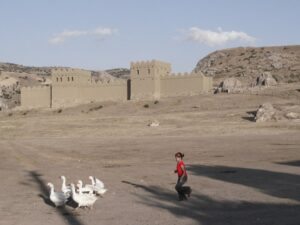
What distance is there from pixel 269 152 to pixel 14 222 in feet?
44.6

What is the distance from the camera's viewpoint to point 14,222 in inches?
434

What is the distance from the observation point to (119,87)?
54531 millimetres

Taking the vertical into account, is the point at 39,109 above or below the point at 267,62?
below

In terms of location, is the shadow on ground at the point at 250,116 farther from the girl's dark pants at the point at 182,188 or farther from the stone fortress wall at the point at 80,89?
the girl's dark pants at the point at 182,188

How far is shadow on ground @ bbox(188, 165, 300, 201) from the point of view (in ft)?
44.6

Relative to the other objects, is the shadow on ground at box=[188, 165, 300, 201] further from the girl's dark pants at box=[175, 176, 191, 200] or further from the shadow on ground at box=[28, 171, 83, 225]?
the shadow on ground at box=[28, 171, 83, 225]

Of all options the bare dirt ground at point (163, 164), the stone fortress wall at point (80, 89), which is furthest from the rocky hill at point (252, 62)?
the bare dirt ground at point (163, 164)

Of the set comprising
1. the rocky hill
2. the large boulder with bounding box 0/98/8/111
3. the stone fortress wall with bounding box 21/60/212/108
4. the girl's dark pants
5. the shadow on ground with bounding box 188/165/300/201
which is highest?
the rocky hill

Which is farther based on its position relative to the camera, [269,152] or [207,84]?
[207,84]

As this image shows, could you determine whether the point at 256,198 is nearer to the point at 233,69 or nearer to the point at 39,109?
the point at 39,109

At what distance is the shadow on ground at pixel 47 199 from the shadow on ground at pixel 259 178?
4.49 m

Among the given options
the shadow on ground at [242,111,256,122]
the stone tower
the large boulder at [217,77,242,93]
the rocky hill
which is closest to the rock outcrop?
the shadow on ground at [242,111,256,122]

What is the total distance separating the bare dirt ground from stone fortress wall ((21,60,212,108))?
18.1 feet

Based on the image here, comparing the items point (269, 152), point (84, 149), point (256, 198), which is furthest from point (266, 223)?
point (84, 149)
